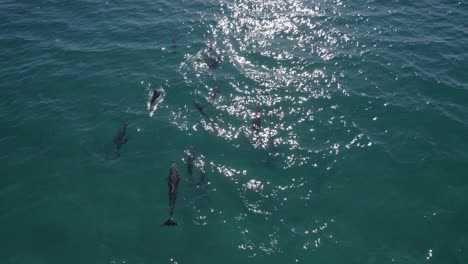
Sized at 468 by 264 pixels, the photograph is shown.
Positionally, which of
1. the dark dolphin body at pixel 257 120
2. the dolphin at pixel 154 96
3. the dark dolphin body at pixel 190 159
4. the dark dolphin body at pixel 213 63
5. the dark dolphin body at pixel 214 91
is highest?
the dark dolphin body at pixel 213 63

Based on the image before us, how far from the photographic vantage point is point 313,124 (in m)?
22.3

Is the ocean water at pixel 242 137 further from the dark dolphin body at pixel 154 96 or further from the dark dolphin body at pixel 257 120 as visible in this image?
the dark dolphin body at pixel 154 96

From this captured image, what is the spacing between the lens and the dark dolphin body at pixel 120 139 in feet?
69.7

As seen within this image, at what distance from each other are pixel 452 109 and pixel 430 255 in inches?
474

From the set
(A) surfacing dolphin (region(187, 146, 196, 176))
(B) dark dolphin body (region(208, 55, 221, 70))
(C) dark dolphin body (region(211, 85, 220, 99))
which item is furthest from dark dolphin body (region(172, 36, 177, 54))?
(A) surfacing dolphin (region(187, 146, 196, 176))

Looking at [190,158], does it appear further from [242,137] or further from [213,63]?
[213,63]

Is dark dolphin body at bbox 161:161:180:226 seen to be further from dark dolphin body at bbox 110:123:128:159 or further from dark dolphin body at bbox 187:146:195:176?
dark dolphin body at bbox 110:123:128:159

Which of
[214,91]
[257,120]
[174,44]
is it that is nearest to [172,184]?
[257,120]

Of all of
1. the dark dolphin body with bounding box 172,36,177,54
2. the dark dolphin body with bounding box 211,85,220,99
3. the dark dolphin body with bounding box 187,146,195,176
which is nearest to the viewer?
the dark dolphin body with bounding box 187,146,195,176

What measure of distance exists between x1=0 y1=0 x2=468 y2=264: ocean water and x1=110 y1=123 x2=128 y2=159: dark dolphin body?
0.26m

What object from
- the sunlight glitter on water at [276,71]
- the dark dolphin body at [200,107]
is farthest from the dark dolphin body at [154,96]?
the dark dolphin body at [200,107]

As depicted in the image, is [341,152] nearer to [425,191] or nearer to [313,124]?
[313,124]

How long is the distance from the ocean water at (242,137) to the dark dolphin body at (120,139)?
26 centimetres

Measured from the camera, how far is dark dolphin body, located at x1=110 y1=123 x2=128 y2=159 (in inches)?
837
